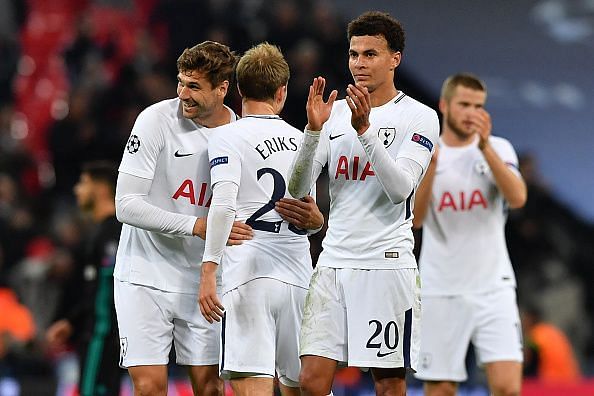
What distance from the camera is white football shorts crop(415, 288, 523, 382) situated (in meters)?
6.57

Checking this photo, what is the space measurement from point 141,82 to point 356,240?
24.3ft

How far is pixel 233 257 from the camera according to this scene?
16.1 ft

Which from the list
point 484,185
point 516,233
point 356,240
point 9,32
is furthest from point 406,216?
point 9,32

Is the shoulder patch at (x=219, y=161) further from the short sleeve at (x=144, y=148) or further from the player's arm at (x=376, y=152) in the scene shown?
the player's arm at (x=376, y=152)

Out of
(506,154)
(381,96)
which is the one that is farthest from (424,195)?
(381,96)

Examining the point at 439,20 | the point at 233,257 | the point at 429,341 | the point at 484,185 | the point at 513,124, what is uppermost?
the point at 439,20

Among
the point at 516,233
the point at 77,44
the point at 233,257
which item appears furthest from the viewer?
the point at 77,44

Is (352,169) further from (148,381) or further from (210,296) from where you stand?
(148,381)

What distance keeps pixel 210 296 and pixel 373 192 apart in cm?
88

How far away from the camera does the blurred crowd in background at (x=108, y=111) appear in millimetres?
11000

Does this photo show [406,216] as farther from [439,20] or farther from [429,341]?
[439,20]

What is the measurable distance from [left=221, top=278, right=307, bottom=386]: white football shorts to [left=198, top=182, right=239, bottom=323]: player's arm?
156 mm

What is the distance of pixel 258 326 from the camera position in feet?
15.7

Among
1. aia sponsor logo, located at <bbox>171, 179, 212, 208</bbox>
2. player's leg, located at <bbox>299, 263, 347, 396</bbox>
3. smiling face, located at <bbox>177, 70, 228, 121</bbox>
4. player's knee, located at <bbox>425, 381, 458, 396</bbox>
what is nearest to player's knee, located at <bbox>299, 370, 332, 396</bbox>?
player's leg, located at <bbox>299, 263, 347, 396</bbox>
